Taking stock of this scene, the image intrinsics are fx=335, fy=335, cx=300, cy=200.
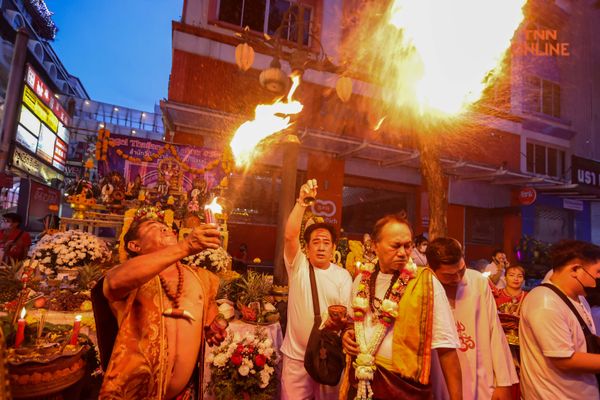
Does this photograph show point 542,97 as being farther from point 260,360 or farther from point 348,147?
point 260,360

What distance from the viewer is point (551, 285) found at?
2.95 metres

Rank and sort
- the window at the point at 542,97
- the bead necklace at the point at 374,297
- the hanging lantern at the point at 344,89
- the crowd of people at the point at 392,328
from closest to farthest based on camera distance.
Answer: the crowd of people at the point at 392,328, the bead necklace at the point at 374,297, the hanging lantern at the point at 344,89, the window at the point at 542,97

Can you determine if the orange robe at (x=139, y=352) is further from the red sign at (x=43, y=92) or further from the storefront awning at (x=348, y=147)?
the red sign at (x=43, y=92)

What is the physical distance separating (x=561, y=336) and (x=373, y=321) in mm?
1553

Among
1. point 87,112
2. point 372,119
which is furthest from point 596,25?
point 87,112

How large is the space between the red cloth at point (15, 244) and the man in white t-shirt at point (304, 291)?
752cm

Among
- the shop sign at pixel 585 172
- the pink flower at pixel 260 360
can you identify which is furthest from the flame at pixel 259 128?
the shop sign at pixel 585 172

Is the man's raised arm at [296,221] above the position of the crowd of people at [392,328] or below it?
above

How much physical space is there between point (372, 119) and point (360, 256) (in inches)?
339

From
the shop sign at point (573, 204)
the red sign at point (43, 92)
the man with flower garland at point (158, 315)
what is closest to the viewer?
the man with flower garland at point (158, 315)

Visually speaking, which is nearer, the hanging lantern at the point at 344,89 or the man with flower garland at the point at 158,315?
the man with flower garland at the point at 158,315

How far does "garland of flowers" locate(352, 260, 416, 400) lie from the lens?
2.31 meters

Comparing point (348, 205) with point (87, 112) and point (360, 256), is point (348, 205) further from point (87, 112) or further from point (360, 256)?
point (87, 112)

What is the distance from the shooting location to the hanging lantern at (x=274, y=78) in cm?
679
